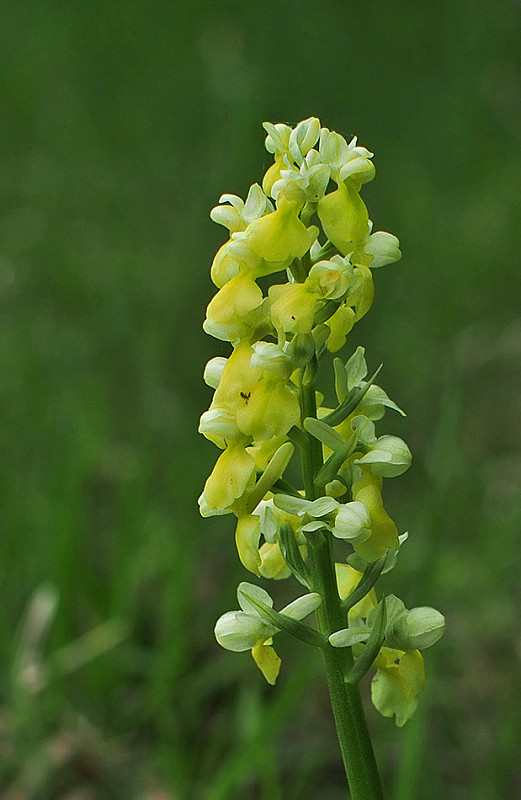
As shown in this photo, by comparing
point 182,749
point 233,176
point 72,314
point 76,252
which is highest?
point 233,176

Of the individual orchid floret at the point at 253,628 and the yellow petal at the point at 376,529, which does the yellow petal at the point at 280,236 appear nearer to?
the yellow petal at the point at 376,529

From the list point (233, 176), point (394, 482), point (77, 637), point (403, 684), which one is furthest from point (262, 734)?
point (233, 176)

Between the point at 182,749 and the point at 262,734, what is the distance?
760mm

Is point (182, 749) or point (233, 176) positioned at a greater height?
point (233, 176)

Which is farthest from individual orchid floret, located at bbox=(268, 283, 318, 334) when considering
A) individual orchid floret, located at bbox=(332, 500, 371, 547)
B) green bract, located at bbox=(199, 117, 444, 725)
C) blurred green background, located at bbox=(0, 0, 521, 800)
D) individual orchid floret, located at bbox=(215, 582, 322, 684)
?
blurred green background, located at bbox=(0, 0, 521, 800)

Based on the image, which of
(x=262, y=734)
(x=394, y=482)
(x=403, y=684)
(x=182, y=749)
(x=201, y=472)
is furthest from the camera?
(x=394, y=482)

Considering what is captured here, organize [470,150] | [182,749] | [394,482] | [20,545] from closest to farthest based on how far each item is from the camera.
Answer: [182,749] → [20,545] → [394,482] → [470,150]

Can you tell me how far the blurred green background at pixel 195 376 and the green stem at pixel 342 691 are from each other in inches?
30.1

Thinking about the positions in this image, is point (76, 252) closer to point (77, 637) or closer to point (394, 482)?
point (394, 482)

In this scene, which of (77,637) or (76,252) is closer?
(77,637)

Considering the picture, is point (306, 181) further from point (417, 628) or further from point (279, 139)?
point (417, 628)

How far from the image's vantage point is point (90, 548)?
12.2ft

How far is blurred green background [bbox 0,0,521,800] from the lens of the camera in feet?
9.16

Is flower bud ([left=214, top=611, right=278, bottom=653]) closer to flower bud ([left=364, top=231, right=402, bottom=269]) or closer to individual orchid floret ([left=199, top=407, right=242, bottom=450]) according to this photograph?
individual orchid floret ([left=199, top=407, right=242, bottom=450])
